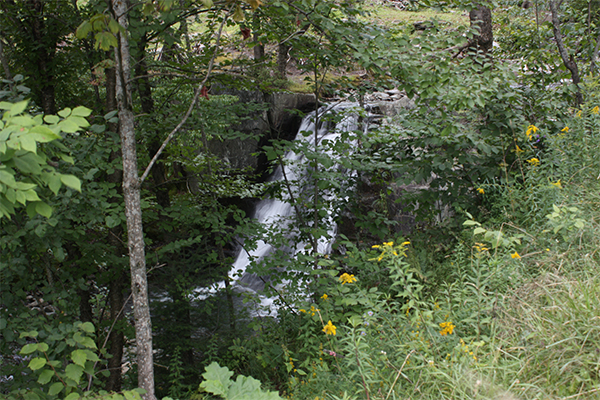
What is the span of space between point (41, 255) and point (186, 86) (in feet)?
8.72

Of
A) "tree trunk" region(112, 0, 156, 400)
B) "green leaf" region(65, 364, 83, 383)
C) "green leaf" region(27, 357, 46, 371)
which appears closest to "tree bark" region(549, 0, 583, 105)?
"tree trunk" region(112, 0, 156, 400)

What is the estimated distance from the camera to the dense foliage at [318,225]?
6.13 feet

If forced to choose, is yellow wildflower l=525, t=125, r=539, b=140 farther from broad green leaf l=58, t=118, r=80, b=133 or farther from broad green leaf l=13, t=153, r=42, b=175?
broad green leaf l=13, t=153, r=42, b=175

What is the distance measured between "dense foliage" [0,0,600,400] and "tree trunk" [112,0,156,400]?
0.08 metres

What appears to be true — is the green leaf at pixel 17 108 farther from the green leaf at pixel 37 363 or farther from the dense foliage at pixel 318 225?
the green leaf at pixel 37 363

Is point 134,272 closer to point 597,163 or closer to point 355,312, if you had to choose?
point 355,312

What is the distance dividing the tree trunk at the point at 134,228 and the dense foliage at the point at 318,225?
83mm

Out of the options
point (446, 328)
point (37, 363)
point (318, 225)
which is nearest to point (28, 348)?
point (37, 363)

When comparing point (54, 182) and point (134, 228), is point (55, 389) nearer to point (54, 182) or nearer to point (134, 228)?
point (134, 228)

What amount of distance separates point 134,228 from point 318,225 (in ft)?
8.55

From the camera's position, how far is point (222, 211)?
4168 mm

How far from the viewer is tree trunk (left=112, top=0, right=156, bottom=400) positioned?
221cm

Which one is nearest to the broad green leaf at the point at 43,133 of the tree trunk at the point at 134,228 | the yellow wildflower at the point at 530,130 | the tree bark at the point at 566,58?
the tree trunk at the point at 134,228

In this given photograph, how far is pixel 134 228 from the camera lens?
2.25 m
